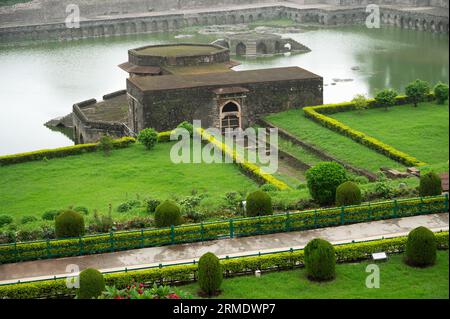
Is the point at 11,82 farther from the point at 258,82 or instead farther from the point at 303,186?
the point at 303,186

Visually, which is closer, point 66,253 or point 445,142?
point 66,253

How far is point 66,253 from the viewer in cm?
2178

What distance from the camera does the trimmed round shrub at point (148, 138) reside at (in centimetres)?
3322

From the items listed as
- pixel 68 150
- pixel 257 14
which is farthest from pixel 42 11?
pixel 68 150

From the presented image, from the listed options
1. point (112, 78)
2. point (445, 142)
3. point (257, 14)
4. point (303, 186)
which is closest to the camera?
point (303, 186)

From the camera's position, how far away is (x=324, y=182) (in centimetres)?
2414

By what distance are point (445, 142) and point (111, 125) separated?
46.5ft

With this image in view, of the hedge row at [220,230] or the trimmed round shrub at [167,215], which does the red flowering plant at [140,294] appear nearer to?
the hedge row at [220,230]

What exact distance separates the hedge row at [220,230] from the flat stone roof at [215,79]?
47.8 ft

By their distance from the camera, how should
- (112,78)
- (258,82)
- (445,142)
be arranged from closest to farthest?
(445,142) < (258,82) < (112,78)

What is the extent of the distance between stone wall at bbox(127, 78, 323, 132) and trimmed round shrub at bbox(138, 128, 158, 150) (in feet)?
8.40

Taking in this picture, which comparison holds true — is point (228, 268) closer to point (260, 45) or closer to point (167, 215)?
point (167, 215)

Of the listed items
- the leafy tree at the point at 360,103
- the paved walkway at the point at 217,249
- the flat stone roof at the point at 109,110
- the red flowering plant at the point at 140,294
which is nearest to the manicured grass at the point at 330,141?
the leafy tree at the point at 360,103

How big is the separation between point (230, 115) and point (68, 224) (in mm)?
15666
